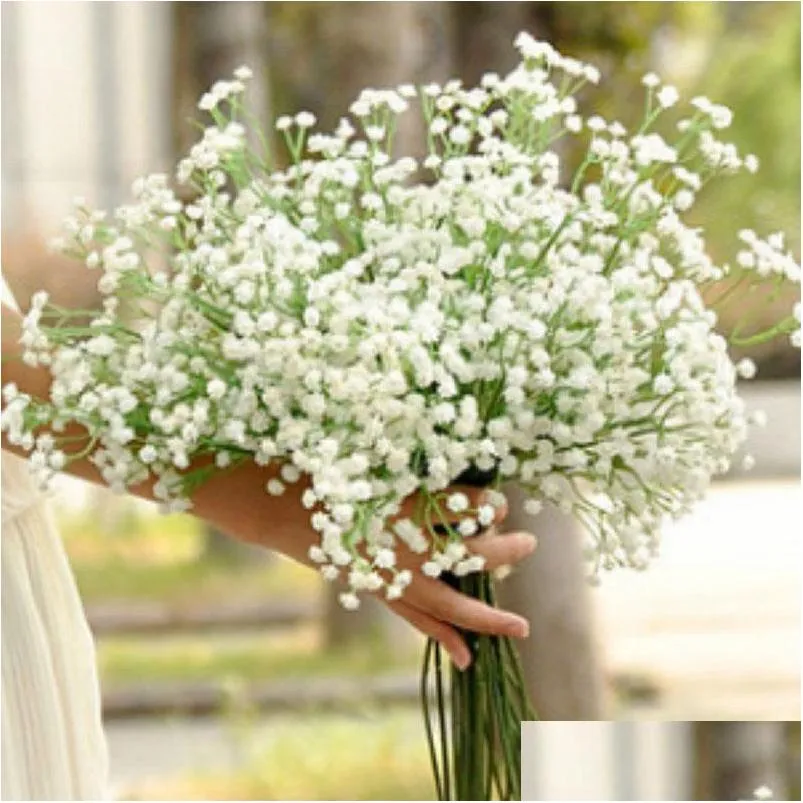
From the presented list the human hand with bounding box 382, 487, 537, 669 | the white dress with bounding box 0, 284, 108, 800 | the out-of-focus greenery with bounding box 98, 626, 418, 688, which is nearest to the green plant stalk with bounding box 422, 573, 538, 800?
the human hand with bounding box 382, 487, 537, 669

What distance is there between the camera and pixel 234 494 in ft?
3.83

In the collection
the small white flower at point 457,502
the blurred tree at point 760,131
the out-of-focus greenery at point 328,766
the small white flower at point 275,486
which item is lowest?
the out-of-focus greenery at point 328,766

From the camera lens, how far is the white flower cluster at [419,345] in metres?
1.03

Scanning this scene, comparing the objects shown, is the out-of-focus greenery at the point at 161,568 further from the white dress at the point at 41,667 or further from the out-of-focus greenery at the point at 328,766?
the white dress at the point at 41,667

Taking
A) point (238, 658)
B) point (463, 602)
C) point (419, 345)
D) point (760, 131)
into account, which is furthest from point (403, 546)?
point (238, 658)

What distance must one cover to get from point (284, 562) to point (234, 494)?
414cm

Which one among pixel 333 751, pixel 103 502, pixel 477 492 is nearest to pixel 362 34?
pixel 333 751

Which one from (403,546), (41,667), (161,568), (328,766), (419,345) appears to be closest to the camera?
(419,345)

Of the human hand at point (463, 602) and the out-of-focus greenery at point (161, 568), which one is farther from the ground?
the out-of-focus greenery at point (161, 568)

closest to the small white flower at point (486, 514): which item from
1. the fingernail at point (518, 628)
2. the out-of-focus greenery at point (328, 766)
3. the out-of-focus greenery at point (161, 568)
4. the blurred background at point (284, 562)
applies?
the fingernail at point (518, 628)

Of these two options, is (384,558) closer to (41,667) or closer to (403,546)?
(403,546)

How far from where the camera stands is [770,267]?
3.67 ft

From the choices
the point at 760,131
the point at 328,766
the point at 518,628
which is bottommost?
the point at 328,766

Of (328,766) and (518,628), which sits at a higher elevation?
(518,628)
